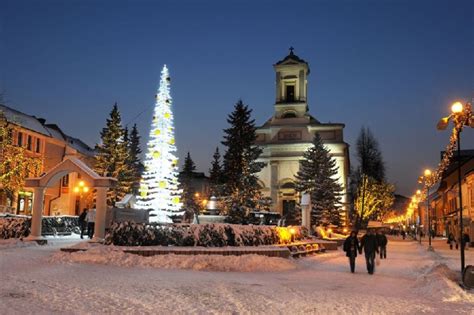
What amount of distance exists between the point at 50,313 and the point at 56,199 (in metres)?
43.3

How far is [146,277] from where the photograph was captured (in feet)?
39.6

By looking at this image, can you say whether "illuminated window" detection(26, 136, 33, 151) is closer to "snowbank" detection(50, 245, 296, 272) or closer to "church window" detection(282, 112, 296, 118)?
"snowbank" detection(50, 245, 296, 272)

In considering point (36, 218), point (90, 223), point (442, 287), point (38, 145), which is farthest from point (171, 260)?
point (38, 145)

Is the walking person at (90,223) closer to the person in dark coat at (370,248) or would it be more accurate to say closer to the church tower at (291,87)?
the person in dark coat at (370,248)

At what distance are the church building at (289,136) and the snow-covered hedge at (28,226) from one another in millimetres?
A: 41110

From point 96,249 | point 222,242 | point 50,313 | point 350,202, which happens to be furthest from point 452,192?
point 50,313

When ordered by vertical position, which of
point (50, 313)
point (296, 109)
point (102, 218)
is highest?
point (296, 109)

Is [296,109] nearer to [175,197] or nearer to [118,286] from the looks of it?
[175,197]

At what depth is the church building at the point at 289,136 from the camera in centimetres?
7062

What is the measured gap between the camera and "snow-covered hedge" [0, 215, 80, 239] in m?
21.5

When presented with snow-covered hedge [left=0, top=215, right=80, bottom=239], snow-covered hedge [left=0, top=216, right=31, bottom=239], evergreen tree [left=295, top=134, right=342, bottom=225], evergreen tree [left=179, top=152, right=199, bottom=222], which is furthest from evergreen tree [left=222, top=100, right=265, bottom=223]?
evergreen tree [left=179, top=152, right=199, bottom=222]

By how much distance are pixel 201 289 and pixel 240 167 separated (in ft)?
120

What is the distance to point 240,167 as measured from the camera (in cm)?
4697

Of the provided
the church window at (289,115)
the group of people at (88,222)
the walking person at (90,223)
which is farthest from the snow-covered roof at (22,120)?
the church window at (289,115)
